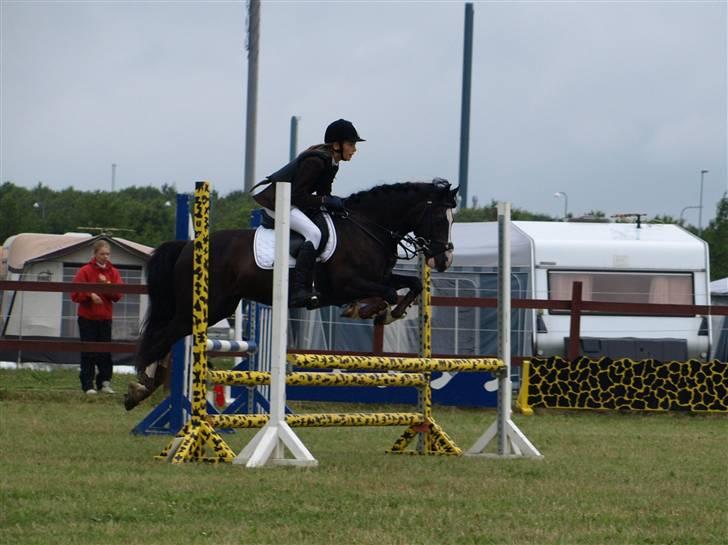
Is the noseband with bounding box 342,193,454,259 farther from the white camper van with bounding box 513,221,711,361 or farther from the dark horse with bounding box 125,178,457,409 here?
the white camper van with bounding box 513,221,711,361

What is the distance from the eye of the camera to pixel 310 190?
8.04 meters

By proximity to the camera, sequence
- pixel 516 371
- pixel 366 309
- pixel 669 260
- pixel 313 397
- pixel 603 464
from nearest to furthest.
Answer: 1. pixel 603 464
2. pixel 366 309
3. pixel 313 397
4. pixel 516 371
5. pixel 669 260

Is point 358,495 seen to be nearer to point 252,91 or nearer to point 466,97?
point 252,91

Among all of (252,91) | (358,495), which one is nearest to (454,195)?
(358,495)

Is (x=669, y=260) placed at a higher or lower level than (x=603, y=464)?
higher

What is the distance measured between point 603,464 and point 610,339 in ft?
26.5

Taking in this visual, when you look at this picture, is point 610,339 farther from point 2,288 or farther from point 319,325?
point 2,288

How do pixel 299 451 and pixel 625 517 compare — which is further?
pixel 299 451

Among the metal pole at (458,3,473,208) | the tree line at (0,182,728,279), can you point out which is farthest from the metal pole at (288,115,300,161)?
the metal pole at (458,3,473,208)

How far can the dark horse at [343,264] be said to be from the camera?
8.49m

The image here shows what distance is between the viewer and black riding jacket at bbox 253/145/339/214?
311 inches

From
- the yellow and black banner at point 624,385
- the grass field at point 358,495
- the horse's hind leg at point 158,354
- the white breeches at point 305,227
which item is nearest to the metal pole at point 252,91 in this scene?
the yellow and black banner at point 624,385

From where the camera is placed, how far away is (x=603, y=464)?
26.0ft

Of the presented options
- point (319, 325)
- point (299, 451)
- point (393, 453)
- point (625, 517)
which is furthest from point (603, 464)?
point (319, 325)
